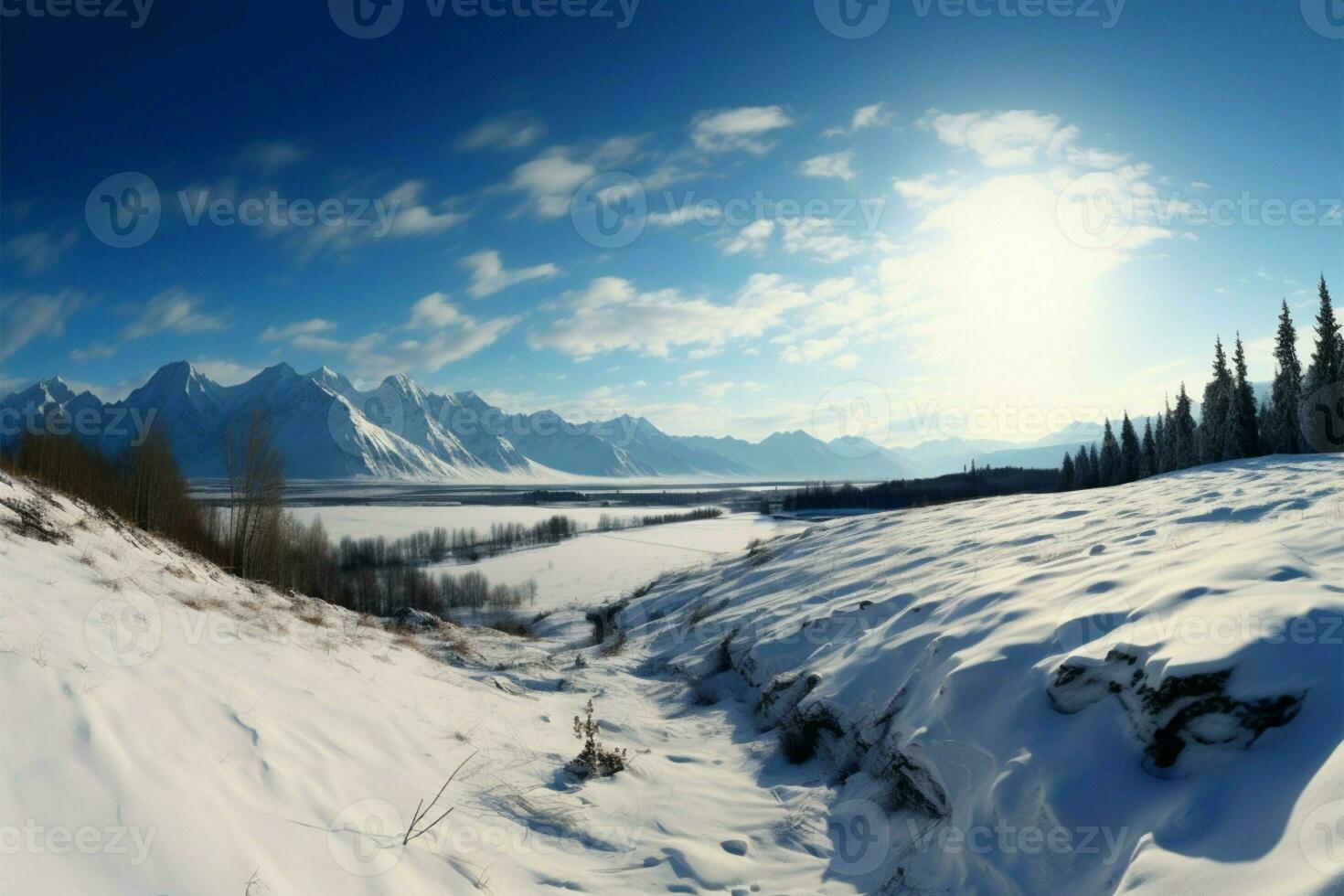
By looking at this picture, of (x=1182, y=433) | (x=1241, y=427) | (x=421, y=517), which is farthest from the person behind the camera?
(x=421, y=517)

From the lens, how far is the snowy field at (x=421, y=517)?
116312mm

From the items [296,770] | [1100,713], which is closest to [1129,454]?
[1100,713]

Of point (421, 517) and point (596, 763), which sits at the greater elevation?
point (596, 763)

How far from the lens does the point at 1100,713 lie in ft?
18.7

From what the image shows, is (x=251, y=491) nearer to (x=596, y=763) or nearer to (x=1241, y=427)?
(x=596, y=763)

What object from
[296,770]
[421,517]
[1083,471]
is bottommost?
[421,517]

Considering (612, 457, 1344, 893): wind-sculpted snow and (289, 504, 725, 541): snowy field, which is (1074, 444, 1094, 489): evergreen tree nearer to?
(612, 457, 1344, 893): wind-sculpted snow

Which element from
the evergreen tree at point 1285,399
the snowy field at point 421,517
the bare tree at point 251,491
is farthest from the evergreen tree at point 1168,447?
the snowy field at point 421,517

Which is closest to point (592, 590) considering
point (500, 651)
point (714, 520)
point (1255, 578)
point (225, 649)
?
point (500, 651)

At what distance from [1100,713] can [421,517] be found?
16037cm

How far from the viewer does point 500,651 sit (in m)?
20.3

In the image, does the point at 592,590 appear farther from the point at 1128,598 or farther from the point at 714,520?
the point at 714,520

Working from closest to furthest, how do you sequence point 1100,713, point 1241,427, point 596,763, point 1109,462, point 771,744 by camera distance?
point 1100,713
point 596,763
point 771,744
point 1241,427
point 1109,462

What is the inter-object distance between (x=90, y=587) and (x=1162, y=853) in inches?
516
